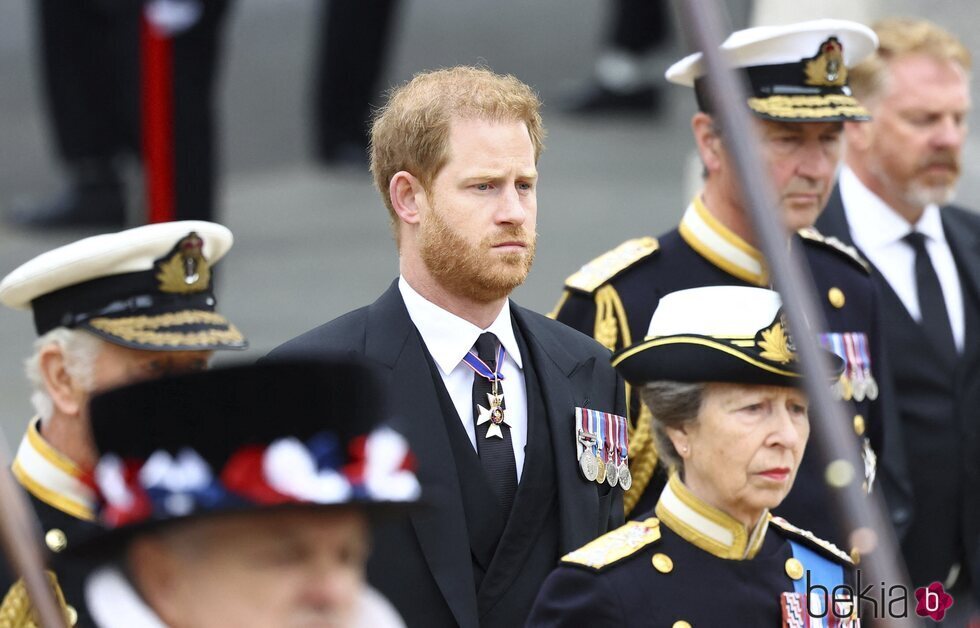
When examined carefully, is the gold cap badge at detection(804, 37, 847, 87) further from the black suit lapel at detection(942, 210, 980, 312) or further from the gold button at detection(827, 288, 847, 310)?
the black suit lapel at detection(942, 210, 980, 312)

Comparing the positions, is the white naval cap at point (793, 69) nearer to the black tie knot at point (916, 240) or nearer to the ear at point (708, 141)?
the ear at point (708, 141)

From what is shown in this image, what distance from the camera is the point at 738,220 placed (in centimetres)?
428

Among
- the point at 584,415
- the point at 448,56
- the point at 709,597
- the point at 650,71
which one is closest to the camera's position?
the point at 709,597

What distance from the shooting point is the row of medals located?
11.5 feet

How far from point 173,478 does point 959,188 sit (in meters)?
5.33

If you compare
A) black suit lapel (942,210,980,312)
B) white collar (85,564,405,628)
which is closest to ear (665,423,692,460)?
white collar (85,564,405,628)

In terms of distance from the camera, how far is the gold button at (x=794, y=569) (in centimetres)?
342

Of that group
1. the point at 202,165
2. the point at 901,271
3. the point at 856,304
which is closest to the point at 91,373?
the point at 856,304

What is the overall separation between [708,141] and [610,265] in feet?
1.14

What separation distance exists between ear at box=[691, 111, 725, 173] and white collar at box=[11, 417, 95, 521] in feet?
4.90

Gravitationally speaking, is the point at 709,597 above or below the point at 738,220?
below

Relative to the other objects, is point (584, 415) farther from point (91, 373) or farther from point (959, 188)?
point (959, 188)

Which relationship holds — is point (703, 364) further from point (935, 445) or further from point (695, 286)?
point (935, 445)

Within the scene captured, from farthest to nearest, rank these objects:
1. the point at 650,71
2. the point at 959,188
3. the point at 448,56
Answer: the point at 448,56, the point at 650,71, the point at 959,188
